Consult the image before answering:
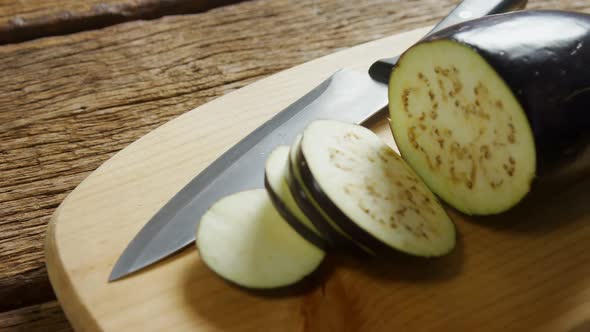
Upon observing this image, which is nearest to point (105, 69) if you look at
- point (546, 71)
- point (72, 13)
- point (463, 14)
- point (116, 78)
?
point (116, 78)

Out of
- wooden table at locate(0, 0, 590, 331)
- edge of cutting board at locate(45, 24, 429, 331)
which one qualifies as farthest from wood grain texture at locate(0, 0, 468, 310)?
edge of cutting board at locate(45, 24, 429, 331)

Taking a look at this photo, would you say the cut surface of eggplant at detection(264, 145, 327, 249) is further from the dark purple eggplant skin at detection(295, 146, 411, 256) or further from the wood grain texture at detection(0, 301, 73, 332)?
the wood grain texture at detection(0, 301, 73, 332)

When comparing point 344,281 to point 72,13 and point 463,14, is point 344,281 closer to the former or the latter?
point 463,14

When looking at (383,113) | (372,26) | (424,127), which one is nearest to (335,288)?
(424,127)

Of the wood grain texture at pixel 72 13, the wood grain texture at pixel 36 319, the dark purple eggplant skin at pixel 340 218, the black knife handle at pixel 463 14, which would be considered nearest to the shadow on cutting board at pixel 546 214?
the dark purple eggplant skin at pixel 340 218

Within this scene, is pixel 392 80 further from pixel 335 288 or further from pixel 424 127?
pixel 335 288

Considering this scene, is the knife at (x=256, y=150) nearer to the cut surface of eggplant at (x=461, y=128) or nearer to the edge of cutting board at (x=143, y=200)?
the edge of cutting board at (x=143, y=200)
